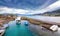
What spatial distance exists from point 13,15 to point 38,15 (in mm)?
906

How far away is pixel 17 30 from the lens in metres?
4.26


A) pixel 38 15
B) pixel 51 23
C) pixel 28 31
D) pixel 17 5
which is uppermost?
pixel 17 5

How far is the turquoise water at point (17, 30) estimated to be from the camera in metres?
4.18

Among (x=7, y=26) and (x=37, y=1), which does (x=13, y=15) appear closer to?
(x=7, y=26)

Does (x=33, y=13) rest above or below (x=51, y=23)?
above

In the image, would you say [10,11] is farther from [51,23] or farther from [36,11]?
[51,23]

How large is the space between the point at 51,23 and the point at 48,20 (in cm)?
15

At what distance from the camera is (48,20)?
4172 millimetres

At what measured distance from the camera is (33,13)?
4270 mm

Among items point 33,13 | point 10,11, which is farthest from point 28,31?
point 10,11

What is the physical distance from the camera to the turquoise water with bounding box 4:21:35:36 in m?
4.18

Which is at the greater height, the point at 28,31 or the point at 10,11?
the point at 10,11

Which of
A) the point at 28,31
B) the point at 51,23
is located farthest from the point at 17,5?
the point at 51,23

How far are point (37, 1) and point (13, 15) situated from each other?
100 centimetres
